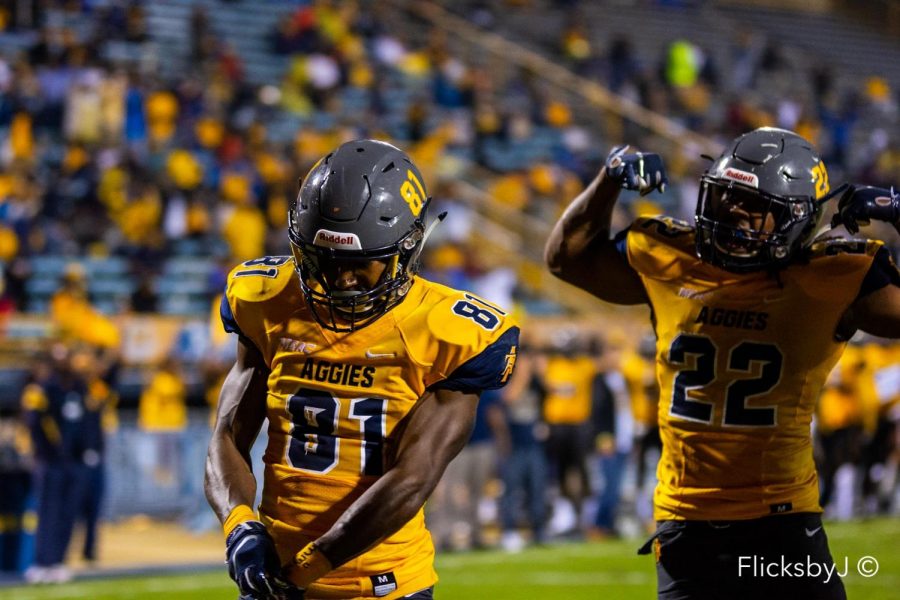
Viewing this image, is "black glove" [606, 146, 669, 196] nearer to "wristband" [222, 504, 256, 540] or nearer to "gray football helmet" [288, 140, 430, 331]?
"gray football helmet" [288, 140, 430, 331]

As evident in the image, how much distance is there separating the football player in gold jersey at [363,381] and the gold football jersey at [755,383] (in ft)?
3.06

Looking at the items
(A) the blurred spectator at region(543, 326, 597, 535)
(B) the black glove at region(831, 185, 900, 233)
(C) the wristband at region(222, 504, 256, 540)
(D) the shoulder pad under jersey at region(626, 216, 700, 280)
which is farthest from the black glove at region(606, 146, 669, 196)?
(A) the blurred spectator at region(543, 326, 597, 535)

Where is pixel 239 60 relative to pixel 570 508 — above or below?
above

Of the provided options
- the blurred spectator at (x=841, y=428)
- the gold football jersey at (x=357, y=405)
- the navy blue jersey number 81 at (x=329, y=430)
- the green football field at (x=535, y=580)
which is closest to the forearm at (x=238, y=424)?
the gold football jersey at (x=357, y=405)

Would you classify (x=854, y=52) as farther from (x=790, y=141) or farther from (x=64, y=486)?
(x=790, y=141)

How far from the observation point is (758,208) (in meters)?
4.12

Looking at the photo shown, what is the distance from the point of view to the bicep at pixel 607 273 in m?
4.47

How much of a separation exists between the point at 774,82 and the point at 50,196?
565 inches

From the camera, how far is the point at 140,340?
12.3 m

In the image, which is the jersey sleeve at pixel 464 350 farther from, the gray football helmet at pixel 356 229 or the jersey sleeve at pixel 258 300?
the jersey sleeve at pixel 258 300

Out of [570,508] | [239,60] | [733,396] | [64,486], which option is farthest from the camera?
[239,60]

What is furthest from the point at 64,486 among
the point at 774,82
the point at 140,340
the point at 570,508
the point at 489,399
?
the point at 774,82

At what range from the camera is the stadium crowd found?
11.4 metres

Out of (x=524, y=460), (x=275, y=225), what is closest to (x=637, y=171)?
(x=524, y=460)
